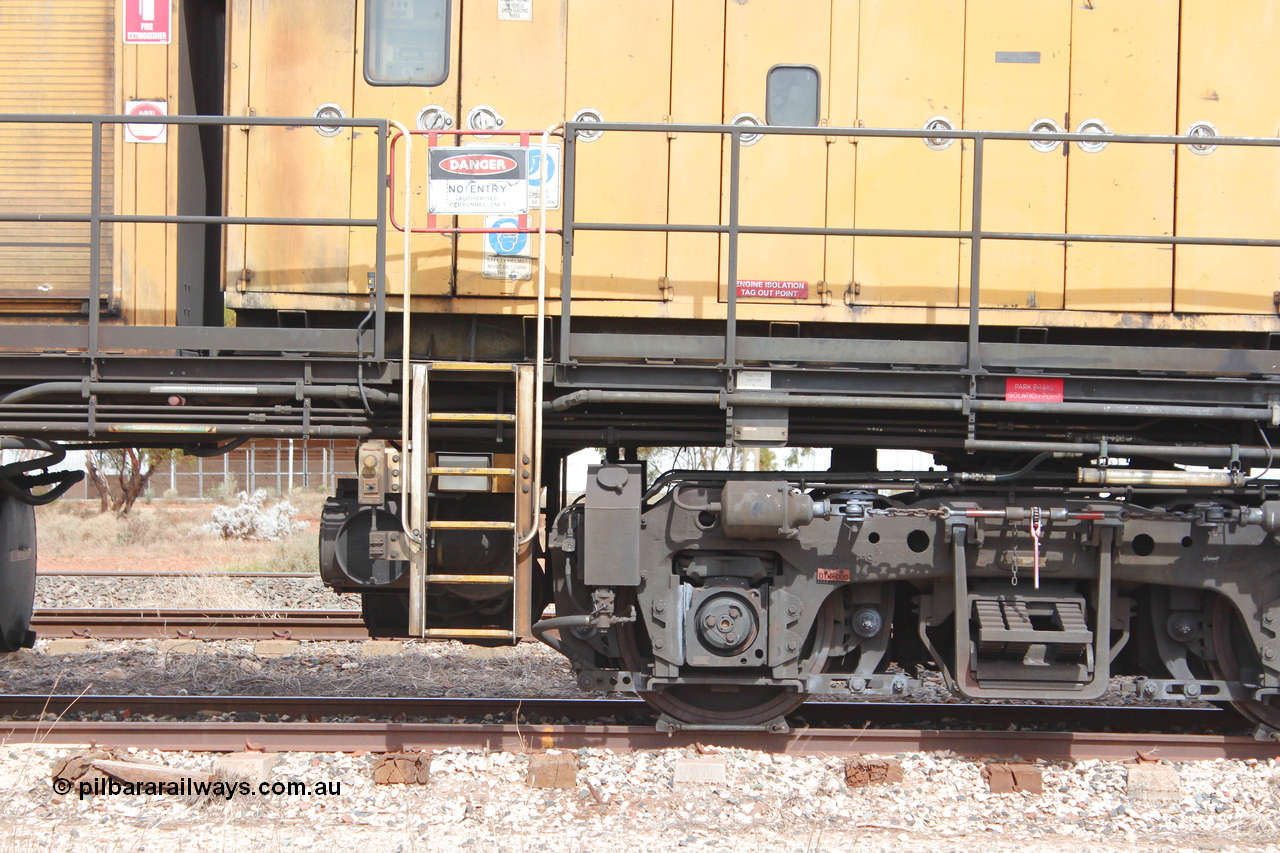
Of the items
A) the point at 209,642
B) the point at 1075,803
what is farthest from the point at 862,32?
the point at 209,642

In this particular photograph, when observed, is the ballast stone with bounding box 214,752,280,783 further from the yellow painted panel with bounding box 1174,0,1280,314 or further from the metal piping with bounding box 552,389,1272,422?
the yellow painted panel with bounding box 1174,0,1280,314

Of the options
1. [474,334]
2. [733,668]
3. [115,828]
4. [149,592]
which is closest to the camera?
[115,828]

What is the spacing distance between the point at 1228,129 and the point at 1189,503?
221 cm

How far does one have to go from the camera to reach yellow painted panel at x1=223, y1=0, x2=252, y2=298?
526 centimetres

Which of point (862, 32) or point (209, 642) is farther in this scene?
point (209, 642)

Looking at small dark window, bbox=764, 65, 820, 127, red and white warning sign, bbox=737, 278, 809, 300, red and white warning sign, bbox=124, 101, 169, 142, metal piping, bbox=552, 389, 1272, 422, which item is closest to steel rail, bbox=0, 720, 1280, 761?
metal piping, bbox=552, 389, 1272, 422

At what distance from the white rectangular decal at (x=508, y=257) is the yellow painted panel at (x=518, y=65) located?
0.16m

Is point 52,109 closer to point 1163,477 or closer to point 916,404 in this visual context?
point 916,404

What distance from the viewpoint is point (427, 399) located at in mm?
4746

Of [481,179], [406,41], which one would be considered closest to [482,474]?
[481,179]

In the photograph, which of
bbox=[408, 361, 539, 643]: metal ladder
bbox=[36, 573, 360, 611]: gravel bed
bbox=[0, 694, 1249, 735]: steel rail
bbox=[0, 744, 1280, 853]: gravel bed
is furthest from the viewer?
bbox=[36, 573, 360, 611]: gravel bed

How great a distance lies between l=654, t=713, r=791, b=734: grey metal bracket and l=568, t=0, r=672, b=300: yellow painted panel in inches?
95.8

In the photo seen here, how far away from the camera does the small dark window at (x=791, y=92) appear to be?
17.5 feet

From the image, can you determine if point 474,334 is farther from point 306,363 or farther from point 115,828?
point 115,828
